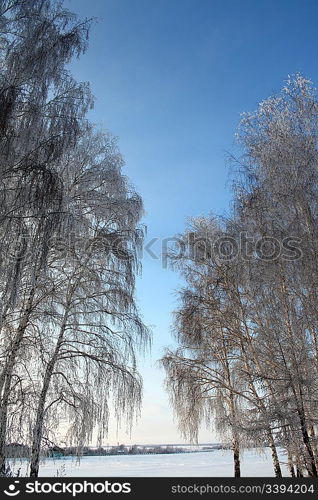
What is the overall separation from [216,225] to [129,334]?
5.60 metres

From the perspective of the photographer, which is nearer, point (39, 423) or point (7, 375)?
point (7, 375)

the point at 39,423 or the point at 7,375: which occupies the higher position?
the point at 7,375

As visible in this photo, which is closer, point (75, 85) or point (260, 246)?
point (75, 85)

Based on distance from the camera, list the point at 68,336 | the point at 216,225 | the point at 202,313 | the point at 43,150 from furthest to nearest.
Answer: the point at 216,225 < the point at 202,313 < the point at 68,336 < the point at 43,150

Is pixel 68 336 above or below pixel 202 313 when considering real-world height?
below

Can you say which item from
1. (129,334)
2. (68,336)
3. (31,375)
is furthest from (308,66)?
(31,375)

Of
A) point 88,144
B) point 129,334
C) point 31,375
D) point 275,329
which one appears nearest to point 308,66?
point 88,144

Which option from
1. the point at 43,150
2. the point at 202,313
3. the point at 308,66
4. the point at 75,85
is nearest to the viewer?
the point at 43,150

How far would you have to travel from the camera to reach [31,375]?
7.72 metres

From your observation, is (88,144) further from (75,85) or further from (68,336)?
(68,336)

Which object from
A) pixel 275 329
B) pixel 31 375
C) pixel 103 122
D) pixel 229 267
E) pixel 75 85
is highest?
pixel 103 122

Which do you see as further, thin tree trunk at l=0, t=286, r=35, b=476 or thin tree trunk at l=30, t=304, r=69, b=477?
thin tree trunk at l=30, t=304, r=69, b=477

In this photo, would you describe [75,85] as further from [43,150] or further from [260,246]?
[260,246]

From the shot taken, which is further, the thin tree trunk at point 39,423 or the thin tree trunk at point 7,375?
the thin tree trunk at point 39,423
